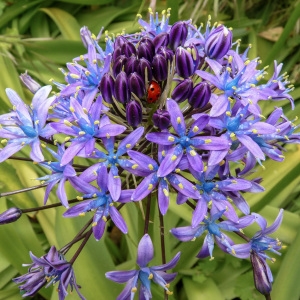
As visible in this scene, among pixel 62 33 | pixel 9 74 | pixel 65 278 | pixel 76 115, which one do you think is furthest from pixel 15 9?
pixel 65 278

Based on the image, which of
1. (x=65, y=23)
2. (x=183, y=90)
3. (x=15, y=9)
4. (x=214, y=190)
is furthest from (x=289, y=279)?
(x=15, y=9)

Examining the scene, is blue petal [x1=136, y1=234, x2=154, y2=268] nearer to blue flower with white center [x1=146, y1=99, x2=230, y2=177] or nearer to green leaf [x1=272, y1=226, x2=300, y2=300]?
blue flower with white center [x1=146, y1=99, x2=230, y2=177]

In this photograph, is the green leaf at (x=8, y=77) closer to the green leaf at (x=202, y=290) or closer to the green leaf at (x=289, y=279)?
the green leaf at (x=202, y=290)

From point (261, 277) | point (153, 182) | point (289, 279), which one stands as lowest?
point (289, 279)

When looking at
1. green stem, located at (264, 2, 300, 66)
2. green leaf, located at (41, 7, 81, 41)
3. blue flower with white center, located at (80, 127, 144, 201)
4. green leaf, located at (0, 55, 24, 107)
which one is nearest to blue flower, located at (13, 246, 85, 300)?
blue flower with white center, located at (80, 127, 144, 201)

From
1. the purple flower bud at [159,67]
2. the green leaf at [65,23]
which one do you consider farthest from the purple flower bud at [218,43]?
the green leaf at [65,23]

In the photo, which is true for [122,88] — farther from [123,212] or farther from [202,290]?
[202,290]
